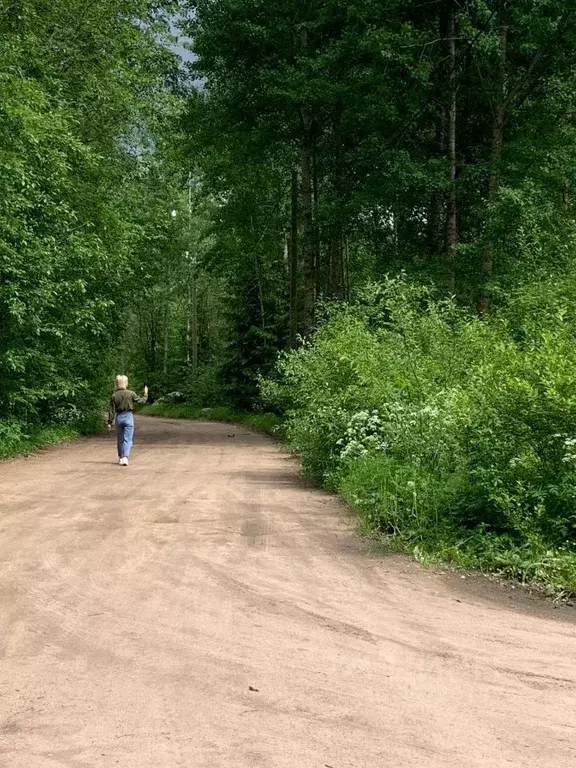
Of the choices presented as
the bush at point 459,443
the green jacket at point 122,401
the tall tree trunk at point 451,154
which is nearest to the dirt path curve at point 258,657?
the bush at point 459,443

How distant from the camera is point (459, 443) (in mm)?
8164

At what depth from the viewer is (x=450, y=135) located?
71.7 feet

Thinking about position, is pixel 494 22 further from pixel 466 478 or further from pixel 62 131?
pixel 466 478

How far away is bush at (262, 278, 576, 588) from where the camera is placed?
657cm

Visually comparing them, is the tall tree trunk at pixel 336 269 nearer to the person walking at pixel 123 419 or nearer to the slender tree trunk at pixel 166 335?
the person walking at pixel 123 419

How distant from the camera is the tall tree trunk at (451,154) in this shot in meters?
20.9

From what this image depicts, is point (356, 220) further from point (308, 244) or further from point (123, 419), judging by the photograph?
point (123, 419)

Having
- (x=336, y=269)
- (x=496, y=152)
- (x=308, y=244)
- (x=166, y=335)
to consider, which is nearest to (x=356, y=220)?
(x=308, y=244)

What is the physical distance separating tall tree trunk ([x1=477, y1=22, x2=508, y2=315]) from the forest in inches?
3.5

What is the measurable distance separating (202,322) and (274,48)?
38.3m

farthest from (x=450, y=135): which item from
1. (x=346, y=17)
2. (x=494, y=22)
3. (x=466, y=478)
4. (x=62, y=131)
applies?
(x=466, y=478)

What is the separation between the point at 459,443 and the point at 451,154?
15.8 m

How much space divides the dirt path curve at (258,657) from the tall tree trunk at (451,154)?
14.3 meters

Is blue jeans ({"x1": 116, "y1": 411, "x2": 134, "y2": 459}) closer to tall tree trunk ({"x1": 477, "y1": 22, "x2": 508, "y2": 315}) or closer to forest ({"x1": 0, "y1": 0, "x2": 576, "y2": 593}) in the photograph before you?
forest ({"x1": 0, "y1": 0, "x2": 576, "y2": 593})
